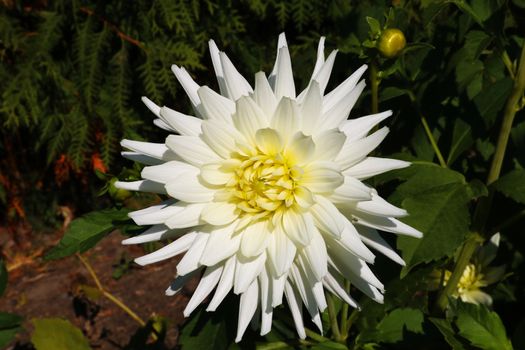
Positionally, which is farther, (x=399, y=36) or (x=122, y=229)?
(x=122, y=229)

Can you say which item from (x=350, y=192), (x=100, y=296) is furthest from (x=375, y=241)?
(x=100, y=296)

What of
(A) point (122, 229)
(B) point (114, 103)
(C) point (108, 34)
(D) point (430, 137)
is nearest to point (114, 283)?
(B) point (114, 103)

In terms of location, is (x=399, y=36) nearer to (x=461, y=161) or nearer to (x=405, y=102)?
(x=405, y=102)

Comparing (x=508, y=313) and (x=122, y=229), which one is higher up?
(x=122, y=229)

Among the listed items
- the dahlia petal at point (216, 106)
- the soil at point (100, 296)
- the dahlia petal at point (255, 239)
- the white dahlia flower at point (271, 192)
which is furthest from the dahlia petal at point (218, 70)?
the soil at point (100, 296)

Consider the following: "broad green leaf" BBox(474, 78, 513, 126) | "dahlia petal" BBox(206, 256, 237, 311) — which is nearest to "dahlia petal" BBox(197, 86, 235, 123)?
"dahlia petal" BBox(206, 256, 237, 311)

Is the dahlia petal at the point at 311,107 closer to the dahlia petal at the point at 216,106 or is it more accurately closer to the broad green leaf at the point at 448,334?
the dahlia petal at the point at 216,106

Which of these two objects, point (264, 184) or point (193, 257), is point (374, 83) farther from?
point (193, 257)
